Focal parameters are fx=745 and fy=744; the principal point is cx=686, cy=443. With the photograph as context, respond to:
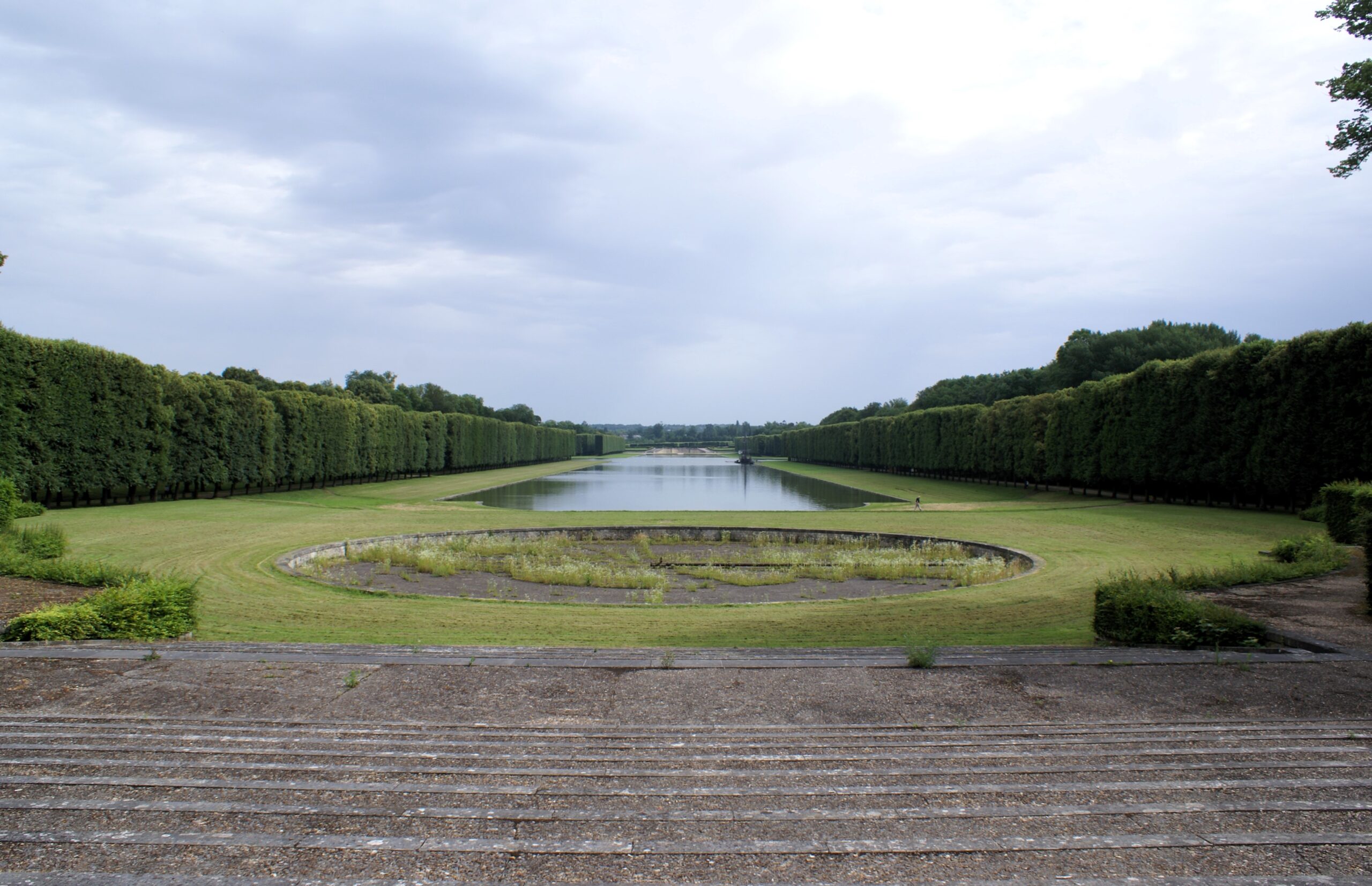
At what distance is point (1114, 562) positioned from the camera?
1200 centimetres

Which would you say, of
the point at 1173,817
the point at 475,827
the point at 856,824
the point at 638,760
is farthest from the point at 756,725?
the point at 1173,817

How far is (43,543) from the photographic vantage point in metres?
10.2

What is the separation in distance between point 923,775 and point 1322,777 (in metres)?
1.69

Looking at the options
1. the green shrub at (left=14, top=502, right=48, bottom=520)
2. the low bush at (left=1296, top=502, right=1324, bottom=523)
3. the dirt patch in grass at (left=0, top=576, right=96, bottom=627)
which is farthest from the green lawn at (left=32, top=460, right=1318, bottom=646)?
the dirt patch in grass at (left=0, top=576, right=96, bottom=627)

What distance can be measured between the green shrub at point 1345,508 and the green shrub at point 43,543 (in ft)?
60.3

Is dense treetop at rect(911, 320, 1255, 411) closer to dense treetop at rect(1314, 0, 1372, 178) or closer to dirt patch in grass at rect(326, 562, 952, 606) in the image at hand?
dense treetop at rect(1314, 0, 1372, 178)

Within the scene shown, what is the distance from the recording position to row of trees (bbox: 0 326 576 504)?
20.1m

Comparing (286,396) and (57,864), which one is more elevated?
(286,396)

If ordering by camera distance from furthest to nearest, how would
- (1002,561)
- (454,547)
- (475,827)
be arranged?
1. (454,547)
2. (1002,561)
3. (475,827)

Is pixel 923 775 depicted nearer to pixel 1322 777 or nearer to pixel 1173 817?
pixel 1173 817

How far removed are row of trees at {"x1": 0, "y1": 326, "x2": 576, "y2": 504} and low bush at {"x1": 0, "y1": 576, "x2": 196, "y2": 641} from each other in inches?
726

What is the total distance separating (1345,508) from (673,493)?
2621 centimetres

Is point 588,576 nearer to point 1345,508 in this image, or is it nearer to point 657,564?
point 657,564

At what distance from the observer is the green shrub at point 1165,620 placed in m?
5.62
